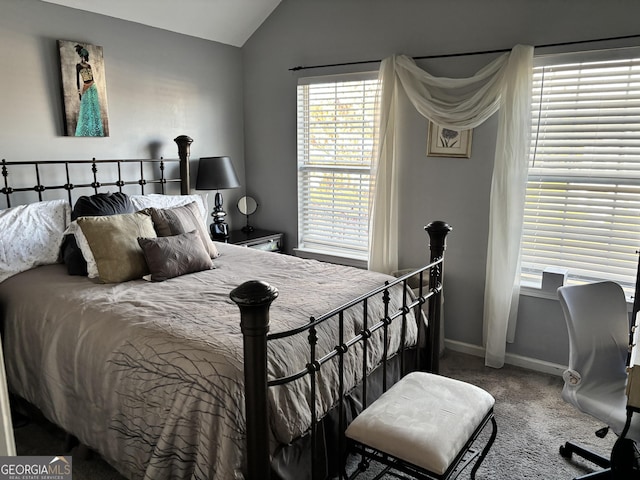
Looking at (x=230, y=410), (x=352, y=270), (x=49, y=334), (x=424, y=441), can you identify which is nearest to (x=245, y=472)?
(x=230, y=410)

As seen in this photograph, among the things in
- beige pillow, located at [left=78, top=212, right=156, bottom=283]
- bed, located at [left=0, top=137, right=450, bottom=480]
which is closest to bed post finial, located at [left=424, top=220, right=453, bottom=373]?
bed, located at [left=0, top=137, right=450, bottom=480]

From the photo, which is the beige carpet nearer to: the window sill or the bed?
the bed

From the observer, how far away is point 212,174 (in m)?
3.86

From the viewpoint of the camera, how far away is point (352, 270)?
2.83 m

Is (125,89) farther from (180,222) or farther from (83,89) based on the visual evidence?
(180,222)

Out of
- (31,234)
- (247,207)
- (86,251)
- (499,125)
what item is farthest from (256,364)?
(247,207)

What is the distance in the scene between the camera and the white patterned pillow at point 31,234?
2613 millimetres

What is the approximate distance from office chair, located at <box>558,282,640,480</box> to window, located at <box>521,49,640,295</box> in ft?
2.74

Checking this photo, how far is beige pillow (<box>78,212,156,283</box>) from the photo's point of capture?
8.37 ft

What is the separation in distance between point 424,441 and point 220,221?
2827mm

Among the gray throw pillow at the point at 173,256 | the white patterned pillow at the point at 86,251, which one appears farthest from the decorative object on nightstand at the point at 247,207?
the white patterned pillow at the point at 86,251

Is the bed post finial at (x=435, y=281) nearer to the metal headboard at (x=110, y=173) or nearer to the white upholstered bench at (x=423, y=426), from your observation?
the white upholstered bench at (x=423, y=426)

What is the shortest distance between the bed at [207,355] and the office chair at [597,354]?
70 cm

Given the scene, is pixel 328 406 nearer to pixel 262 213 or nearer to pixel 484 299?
pixel 484 299
